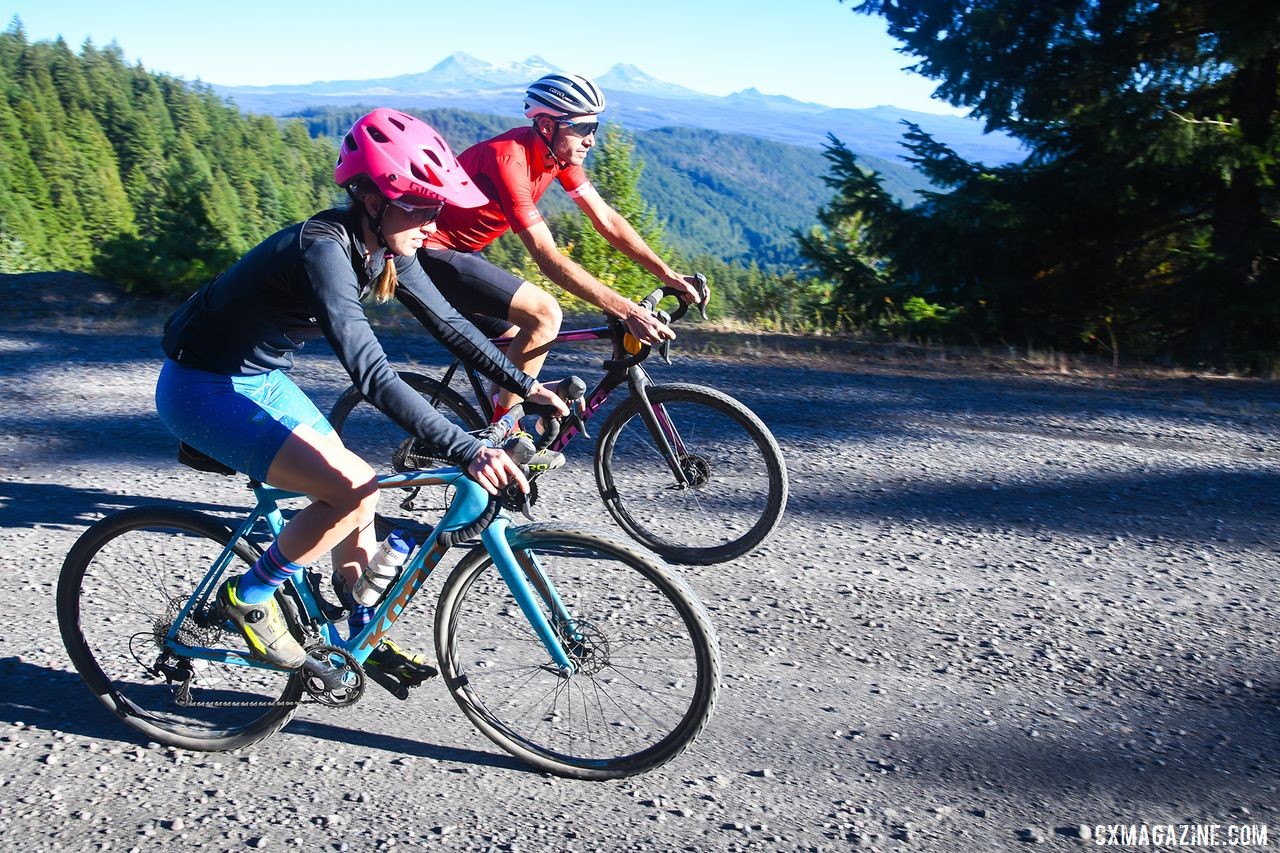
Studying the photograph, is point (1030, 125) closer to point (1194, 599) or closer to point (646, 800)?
point (1194, 599)

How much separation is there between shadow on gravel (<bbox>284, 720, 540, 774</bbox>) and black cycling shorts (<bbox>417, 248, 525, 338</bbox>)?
2.37 metres

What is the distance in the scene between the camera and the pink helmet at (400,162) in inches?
117

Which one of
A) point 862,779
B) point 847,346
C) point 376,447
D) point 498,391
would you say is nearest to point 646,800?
point 862,779

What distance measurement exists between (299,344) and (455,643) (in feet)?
3.90

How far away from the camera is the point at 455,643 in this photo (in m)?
3.32

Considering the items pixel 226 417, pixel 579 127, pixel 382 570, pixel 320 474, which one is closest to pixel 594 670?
pixel 382 570

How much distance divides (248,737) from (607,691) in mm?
1288

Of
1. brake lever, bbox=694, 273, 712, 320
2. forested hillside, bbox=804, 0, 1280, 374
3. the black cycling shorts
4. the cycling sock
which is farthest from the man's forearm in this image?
forested hillside, bbox=804, 0, 1280, 374

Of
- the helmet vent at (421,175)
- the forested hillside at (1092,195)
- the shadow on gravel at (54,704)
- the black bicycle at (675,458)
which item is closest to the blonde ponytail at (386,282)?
the helmet vent at (421,175)

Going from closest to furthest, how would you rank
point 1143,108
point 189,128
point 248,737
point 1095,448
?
point 248,737, point 1095,448, point 1143,108, point 189,128

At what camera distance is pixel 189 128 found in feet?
415

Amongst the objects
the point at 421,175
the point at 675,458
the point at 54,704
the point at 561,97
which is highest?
the point at 561,97

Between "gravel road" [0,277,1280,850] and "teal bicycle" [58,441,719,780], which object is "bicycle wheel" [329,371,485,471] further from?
"teal bicycle" [58,441,719,780]

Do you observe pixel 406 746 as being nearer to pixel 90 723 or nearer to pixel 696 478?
pixel 90 723
